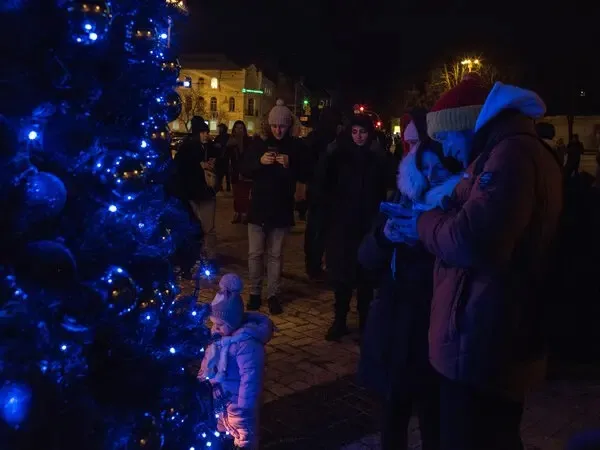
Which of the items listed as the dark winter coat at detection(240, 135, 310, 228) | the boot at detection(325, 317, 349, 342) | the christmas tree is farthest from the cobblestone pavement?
the christmas tree

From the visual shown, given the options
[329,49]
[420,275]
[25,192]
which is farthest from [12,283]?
[329,49]

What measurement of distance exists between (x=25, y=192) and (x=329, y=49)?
20576mm

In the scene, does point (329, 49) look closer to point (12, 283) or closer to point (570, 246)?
point (570, 246)

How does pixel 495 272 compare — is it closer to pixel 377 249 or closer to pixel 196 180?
pixel 377 249

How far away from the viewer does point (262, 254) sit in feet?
22.1

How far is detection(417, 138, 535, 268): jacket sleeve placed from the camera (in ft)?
7.25

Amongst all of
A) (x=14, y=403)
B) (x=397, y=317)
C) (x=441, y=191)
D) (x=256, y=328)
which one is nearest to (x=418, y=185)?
(x=441, y=191)

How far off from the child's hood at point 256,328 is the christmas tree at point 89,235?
0.89 m

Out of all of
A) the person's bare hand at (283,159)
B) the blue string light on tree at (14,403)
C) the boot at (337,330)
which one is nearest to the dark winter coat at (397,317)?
the blue string light on tree at (14,403)

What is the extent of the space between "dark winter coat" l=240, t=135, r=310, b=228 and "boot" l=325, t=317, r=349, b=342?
1317 millimetres

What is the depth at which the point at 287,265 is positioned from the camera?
906cm

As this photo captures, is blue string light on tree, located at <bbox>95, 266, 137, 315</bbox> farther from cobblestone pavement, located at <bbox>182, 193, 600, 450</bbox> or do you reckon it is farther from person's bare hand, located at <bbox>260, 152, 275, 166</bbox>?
person's bare hand, located at <bbox>260, 152, 275, 166</bbox>

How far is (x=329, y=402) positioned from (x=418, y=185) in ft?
7.42

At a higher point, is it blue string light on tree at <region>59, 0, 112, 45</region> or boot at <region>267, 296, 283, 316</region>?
blue string light on tree at <region>59, 0, 112, 45</region>
